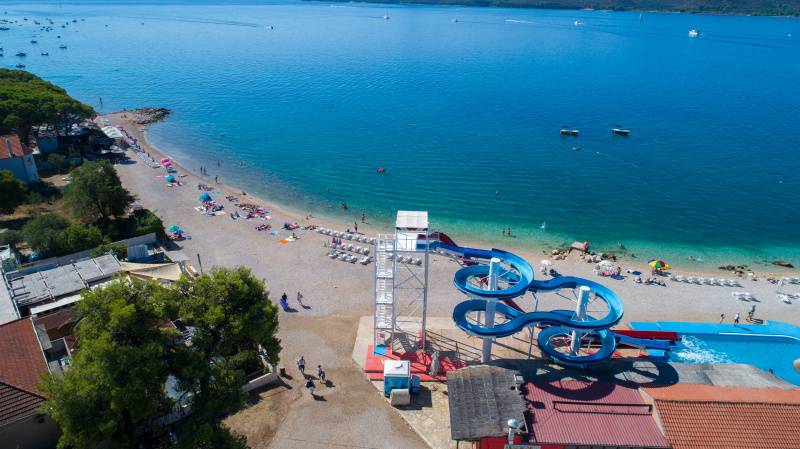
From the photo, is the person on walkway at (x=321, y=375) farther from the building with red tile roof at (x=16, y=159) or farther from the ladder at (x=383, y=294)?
the building with red tile roof at (x=16, y=159)

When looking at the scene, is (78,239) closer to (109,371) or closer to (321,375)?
(321,375)

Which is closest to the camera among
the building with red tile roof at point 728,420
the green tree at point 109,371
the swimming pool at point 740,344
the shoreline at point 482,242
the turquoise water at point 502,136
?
the green tree at point 109,371

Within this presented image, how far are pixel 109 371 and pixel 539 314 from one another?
23.2 meters

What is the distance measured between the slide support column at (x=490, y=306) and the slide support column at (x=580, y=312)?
513 cm

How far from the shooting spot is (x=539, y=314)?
30.5 m

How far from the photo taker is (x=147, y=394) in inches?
825

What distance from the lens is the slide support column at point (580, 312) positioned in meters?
30.1

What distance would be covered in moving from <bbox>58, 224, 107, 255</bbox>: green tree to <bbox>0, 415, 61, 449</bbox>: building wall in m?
22.7

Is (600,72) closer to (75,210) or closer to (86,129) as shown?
(86,129)

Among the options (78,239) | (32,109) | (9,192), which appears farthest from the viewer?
(32,109)

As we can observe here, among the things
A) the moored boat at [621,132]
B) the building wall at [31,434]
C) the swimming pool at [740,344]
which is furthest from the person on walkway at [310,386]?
the moored boat at [621,132]

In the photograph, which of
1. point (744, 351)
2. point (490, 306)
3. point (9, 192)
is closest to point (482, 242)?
point (490, 306)

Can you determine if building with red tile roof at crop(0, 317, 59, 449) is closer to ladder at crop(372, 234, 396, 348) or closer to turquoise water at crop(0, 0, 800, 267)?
ladder at crop(372, 234, 396, 348)

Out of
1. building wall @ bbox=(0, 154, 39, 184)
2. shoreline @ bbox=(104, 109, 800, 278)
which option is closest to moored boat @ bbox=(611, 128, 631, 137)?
shoreline @ bbox=(104, 109, 800, 278)
